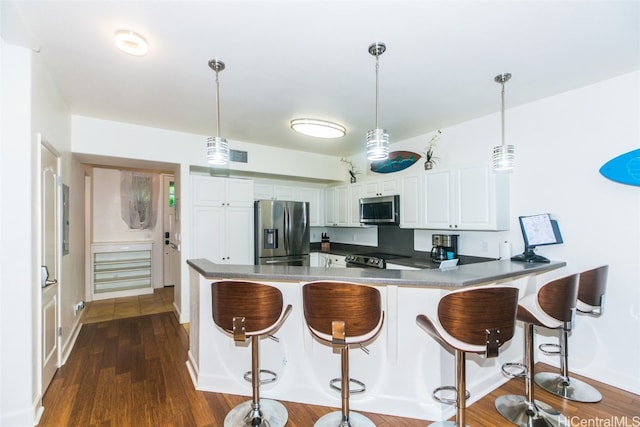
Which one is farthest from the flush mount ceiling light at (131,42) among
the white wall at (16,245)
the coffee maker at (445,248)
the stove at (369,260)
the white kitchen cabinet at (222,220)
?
the coffee maker at (445,248)

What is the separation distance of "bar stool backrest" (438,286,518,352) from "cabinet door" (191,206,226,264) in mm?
3372

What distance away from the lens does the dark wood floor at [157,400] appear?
6.83 feet

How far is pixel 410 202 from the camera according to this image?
156 inches

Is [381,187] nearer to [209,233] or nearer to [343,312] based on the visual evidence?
[209,233]

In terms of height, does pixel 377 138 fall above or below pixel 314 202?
above

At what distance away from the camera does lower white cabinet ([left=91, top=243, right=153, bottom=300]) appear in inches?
203

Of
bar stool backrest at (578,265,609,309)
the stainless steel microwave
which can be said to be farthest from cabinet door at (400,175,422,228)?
bar stool backrest at (578,265,609,309)

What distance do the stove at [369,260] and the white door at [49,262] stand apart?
3292mm

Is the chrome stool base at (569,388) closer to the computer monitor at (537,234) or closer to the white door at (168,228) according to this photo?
the computer monitor at (537,234)

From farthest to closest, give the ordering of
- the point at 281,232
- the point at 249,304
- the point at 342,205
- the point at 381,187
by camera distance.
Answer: the point at 342,205, the point at 281,232, the point at 381,187, the point at 249,304

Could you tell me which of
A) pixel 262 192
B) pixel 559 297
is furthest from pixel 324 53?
pixel 262 192

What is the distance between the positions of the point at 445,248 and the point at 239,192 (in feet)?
9.64

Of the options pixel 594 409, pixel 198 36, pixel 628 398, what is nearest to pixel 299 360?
pixel 594 409

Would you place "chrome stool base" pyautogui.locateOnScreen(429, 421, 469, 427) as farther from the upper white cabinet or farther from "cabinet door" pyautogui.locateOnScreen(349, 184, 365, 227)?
the upper white cabinet
